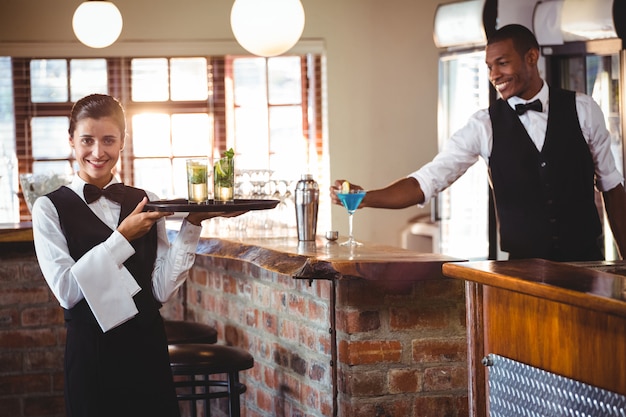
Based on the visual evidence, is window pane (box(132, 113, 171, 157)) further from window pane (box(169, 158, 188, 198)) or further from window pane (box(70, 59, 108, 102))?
window pane (box(70, 59, 108, 102))

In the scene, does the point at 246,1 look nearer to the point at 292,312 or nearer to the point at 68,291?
the point at 292,312

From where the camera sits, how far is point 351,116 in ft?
22.8

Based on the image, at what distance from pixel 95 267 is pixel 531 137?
1.73 meters

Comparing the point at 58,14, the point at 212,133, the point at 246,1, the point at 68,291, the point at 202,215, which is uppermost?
the point at 58,14

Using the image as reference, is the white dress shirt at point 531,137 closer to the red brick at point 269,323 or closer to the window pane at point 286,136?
the red brick at point 269,323

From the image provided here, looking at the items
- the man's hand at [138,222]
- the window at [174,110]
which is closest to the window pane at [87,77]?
the window at [174,110]

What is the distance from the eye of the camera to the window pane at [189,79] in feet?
22.8

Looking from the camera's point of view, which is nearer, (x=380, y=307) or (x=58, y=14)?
(x=380, y=307)

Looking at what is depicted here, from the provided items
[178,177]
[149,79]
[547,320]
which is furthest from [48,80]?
[547,320]

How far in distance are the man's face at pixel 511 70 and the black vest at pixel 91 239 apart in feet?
4.81

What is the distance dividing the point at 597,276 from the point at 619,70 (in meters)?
3.36

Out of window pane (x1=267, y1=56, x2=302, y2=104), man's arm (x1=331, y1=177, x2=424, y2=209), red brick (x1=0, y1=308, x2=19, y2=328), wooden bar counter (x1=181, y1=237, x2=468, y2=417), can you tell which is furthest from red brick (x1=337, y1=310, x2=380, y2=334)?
window pane (x1=267, y1=56, x2=302, y2=104)

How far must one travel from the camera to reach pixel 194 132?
23.1 feet

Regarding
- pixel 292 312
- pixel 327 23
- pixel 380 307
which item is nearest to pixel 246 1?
pixel 292 312
